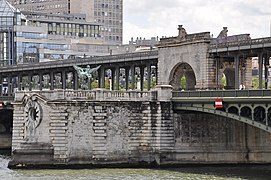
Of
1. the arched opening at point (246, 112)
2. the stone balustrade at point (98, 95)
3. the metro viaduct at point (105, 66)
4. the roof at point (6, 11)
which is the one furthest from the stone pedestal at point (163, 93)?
the roof at point (6, 11)

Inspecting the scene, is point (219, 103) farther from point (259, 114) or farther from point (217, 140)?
point (217, 140)

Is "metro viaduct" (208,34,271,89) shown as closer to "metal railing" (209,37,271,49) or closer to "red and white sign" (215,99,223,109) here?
"metal railing" (209,37,271,49)

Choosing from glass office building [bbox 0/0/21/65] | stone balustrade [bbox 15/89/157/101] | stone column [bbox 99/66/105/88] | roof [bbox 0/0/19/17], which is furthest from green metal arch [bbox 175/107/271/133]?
roof [bbox 0/0/19/17]

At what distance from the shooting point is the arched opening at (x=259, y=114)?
233 ft

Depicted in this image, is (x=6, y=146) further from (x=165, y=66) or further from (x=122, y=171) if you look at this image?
(x=122, y=171)

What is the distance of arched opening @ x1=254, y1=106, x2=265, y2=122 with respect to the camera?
70875 mm

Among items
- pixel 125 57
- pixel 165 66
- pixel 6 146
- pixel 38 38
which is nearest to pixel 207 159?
pixel 165 66

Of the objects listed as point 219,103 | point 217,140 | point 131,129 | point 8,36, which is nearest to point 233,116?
point 219,103

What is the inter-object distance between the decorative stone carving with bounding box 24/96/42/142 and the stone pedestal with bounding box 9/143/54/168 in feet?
2.97

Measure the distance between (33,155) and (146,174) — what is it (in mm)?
12860

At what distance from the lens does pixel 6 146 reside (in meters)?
118

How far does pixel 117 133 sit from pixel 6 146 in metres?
40.7

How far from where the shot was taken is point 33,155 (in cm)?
8088

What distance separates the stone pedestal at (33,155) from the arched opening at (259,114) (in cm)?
2167
